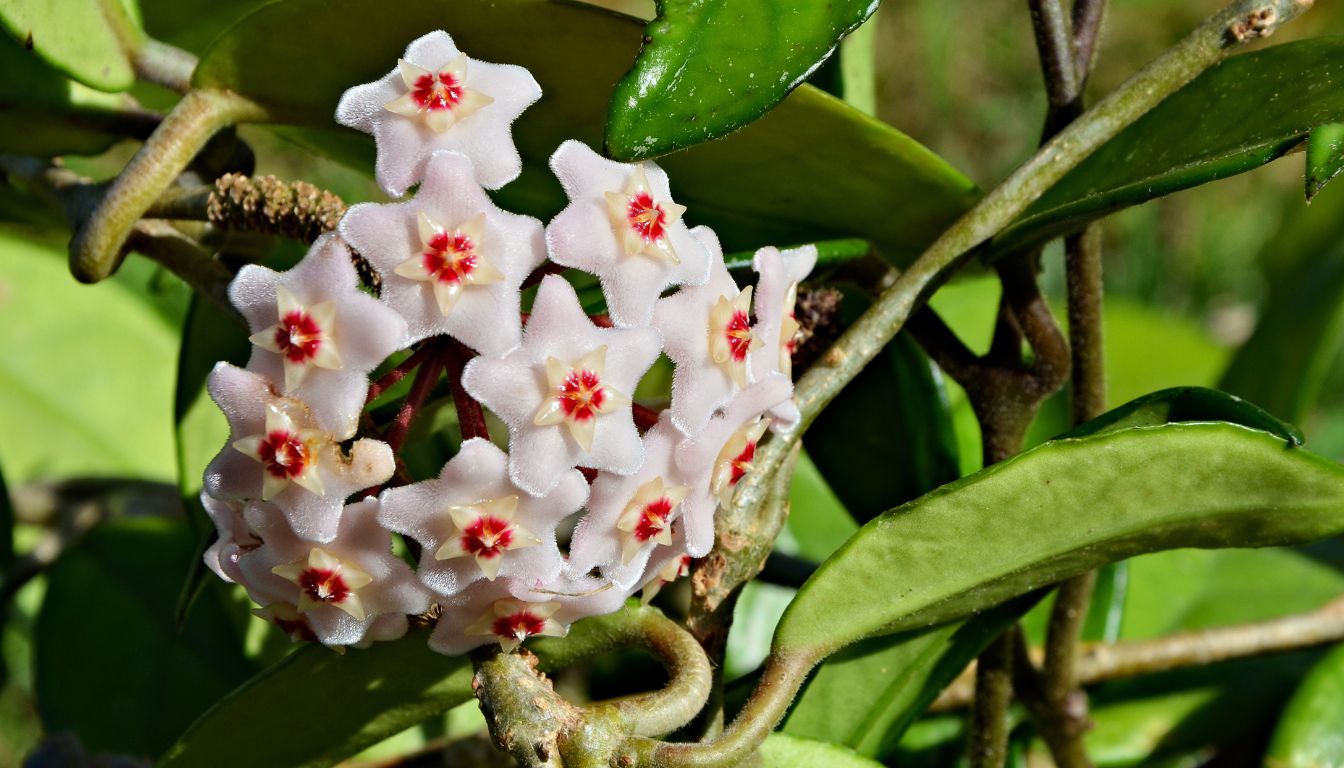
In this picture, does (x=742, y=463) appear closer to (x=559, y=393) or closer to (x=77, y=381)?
(x=559, y=393)

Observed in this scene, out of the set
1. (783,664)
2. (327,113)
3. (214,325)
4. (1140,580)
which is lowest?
(1140,580)

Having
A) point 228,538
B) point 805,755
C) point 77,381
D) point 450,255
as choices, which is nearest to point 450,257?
point 450,255

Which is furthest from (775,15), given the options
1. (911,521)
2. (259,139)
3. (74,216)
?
(259,139)

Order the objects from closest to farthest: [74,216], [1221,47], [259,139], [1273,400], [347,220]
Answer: [347,220] → [1221,47] → [74,216] → [1273,400] → [259,139]

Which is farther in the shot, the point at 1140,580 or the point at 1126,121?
the point at 1140,580

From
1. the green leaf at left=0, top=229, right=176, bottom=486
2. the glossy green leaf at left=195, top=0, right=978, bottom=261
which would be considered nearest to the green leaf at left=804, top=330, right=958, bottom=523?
the glossy green leaf at left=195, top=0, right=978, bottom=261

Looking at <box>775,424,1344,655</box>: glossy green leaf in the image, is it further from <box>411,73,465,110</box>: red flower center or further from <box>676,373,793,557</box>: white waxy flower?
<box>411,73,465,110</box>: red flower center

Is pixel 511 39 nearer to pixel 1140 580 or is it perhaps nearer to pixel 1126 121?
pixel 1126 121
